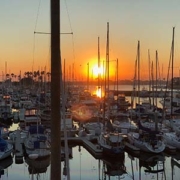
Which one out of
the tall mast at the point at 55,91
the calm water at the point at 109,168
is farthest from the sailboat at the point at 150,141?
the tall mast at the point at 55,91

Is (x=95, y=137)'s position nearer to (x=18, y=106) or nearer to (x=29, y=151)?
(x=29, y=151)

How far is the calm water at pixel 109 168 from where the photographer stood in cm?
2419

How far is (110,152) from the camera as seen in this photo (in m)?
27.9

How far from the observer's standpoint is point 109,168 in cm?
2628

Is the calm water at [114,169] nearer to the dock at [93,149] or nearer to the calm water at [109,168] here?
the calm water at [109,168]

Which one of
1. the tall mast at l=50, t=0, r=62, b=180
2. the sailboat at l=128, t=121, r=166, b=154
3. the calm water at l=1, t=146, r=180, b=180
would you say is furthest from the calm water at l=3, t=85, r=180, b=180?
the tall mast at l=50, t=0, r=62, b=180

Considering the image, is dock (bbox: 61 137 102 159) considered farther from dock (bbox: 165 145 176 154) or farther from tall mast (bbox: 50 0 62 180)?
tall mast (bbox: 50 0 62 180)

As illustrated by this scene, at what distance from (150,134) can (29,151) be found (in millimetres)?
10771

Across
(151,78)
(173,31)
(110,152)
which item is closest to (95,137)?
(110,152)

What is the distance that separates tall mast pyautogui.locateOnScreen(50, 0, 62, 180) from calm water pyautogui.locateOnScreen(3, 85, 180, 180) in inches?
689

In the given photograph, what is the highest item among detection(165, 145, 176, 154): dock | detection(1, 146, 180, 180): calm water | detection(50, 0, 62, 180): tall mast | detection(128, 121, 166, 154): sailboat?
detection(50, 0, 62, 180): tall mast

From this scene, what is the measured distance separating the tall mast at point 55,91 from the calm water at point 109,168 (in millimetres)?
17504

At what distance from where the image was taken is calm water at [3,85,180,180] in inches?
952

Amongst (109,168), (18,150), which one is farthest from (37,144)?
(109,168)
